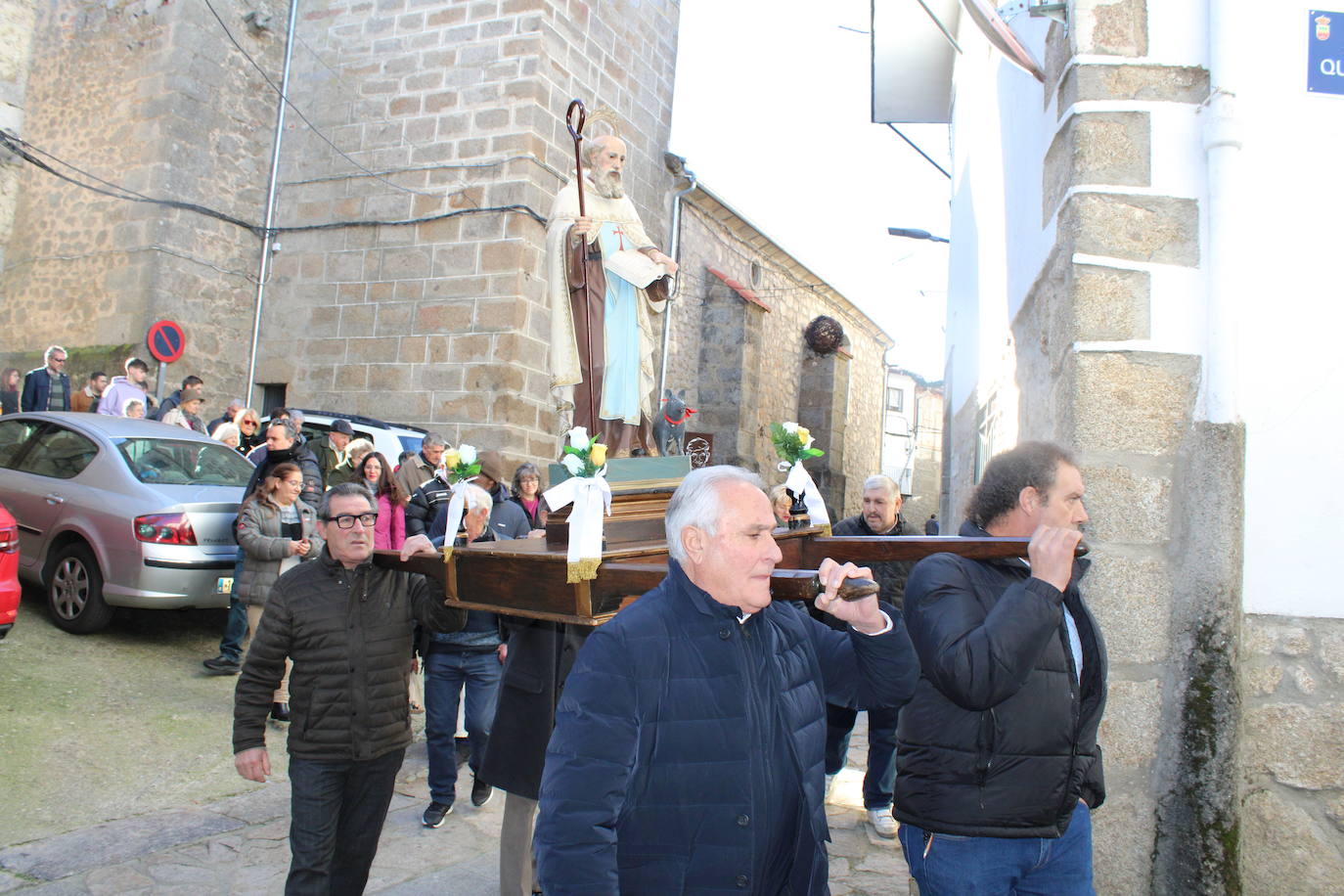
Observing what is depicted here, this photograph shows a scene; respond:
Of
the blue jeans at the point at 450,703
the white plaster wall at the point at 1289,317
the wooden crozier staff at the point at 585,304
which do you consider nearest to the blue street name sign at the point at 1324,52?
the white plaster wall at the point at 1289,317

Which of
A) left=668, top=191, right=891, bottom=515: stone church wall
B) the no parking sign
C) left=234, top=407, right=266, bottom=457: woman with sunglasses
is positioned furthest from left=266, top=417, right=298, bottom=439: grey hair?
left=668, top=191, right=891, bottom=515: stone church wall

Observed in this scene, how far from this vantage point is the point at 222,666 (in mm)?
6789

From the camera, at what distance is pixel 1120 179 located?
3760mm

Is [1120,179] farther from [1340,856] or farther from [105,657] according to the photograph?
[105,657]

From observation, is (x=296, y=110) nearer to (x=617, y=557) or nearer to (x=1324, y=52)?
(x=1324, y=52)

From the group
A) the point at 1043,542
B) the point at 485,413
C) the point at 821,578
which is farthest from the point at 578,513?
the point at 485,413

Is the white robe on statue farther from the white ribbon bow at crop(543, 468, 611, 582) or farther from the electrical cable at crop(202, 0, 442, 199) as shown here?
the electrical cable at crop(202, 0, 442, 199)

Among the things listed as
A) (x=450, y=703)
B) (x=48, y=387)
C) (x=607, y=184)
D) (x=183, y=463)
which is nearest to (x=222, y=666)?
(x=183, y=463)

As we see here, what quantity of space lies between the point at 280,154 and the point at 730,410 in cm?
779

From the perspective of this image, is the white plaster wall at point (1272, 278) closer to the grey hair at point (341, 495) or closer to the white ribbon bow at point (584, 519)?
the white ribbon bow at point (584, 519)

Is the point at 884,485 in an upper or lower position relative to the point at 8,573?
upper

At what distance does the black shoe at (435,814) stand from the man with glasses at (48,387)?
790cm

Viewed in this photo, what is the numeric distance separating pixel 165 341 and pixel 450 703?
8286 millimetres

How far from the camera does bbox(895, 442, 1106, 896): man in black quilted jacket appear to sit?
2.17 m
